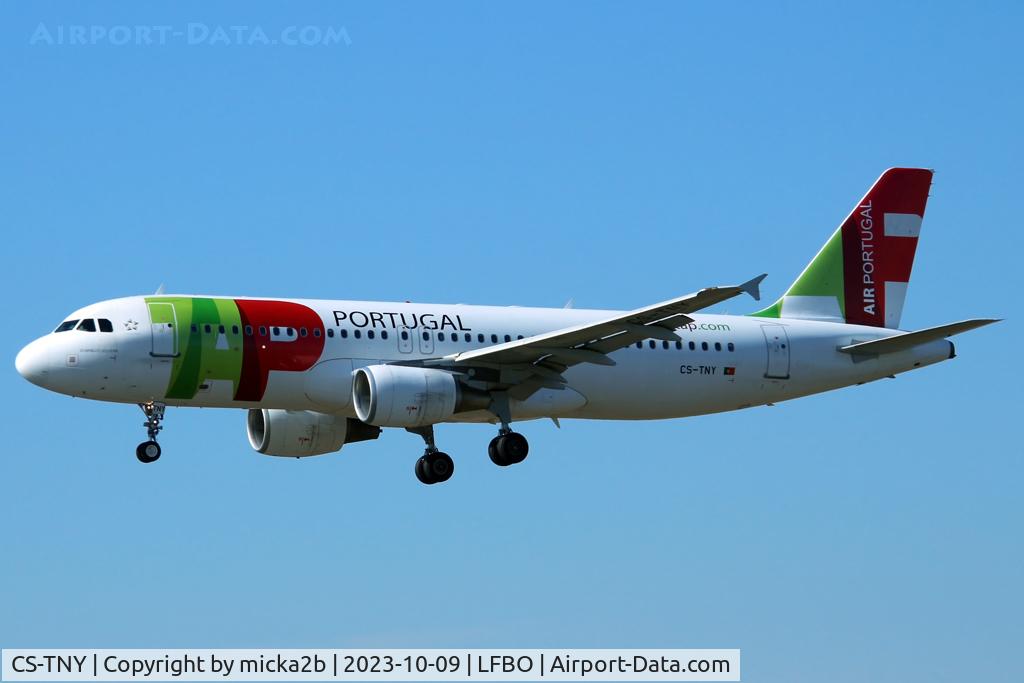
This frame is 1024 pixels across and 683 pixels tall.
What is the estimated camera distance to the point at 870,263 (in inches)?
2165

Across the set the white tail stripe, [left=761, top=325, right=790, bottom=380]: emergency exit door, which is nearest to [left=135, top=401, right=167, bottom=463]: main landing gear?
[left=761, top=325, right=790, bottom=380]: emergency exit door

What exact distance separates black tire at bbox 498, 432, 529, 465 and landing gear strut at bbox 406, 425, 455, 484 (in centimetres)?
216

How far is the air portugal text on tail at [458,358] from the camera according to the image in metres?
45.1

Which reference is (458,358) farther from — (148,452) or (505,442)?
(148,452)

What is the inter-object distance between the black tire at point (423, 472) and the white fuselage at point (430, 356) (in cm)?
182

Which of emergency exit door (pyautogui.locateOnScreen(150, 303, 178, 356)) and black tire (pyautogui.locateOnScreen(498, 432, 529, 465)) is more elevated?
emergency exit door (pyautogui.locateOnScreen(150, 303, 178, 356))

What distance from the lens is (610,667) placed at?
123ft

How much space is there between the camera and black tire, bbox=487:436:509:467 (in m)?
47.6

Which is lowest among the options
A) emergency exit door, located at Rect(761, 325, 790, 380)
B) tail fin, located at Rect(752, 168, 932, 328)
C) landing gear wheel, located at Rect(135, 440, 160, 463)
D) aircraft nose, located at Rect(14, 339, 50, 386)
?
landing gear wheel, located at Rect(135, 440, 160, 463)

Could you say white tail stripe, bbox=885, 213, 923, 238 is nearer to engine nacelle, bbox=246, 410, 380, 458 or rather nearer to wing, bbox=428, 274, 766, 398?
wing, bbox=428, 274, 766, 398

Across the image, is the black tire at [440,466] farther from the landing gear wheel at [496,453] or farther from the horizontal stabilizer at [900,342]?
the horizontal stabilizer at [900,342]

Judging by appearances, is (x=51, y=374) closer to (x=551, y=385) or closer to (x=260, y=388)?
(x=260, y=388)

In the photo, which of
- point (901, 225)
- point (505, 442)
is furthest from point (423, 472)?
point (901, 225)

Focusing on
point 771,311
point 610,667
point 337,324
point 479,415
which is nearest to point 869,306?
point 771,311
